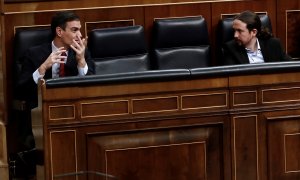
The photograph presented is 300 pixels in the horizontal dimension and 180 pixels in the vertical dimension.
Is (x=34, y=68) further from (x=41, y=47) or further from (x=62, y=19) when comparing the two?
(x=62, y=19)

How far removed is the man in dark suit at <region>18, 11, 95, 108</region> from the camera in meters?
2.99

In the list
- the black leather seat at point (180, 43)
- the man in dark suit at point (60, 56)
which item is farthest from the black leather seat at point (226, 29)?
the man in dark suit at point (60, 56)

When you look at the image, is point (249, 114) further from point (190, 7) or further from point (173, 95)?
point (190, 7)

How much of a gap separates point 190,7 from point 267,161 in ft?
3.37

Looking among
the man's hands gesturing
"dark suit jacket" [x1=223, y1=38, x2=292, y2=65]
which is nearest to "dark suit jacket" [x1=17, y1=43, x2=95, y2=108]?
the man's hands gesturing

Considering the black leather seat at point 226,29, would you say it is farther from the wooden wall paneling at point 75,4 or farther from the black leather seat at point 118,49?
the black leather seat at point 118,49

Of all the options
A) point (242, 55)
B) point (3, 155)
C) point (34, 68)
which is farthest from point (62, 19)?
point (242, 55)

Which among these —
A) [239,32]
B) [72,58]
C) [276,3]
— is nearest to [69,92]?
[72,58]

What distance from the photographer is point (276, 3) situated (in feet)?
12.0

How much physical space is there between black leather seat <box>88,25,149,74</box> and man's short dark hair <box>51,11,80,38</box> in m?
0.20

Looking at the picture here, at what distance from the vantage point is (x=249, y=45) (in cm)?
328

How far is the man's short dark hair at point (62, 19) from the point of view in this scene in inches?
122

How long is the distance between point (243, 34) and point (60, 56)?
0.76 meters

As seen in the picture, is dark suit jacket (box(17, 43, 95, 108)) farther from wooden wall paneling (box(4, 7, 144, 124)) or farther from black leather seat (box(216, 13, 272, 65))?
black leather seat (box(216, 13, 272, 65))
